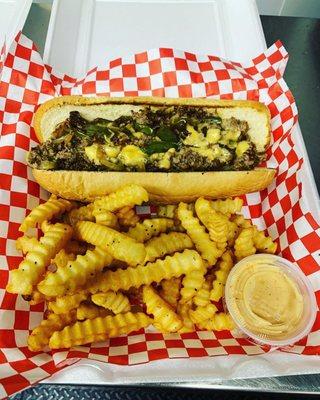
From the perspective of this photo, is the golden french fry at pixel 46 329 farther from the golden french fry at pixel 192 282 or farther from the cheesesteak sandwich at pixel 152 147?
the cheesesteak sandwich at pixel 152 147

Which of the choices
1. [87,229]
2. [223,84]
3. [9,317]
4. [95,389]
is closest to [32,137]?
[87,229]

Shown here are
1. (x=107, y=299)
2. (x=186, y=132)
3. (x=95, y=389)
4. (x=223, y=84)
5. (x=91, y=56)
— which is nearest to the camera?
(x=107, y=299)

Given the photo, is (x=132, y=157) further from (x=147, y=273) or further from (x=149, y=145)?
(x=147, y=273)

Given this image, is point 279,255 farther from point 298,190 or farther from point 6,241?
point 6,241

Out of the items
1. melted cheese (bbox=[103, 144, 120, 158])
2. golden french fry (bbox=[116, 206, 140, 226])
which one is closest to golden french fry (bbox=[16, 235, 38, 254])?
golden french fry (bbox=[116, 206, 140, 226])

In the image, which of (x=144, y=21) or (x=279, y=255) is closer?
(x=279, y=255)

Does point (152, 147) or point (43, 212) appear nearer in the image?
point (43, 212)

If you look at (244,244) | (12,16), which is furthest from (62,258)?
(12,16)
